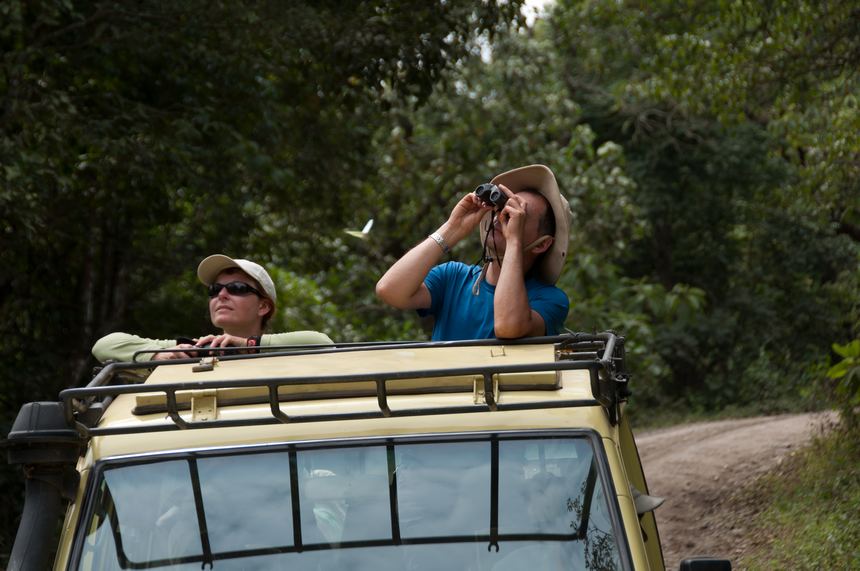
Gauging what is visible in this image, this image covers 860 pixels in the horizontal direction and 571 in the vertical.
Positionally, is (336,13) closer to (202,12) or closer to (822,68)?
(202,12)

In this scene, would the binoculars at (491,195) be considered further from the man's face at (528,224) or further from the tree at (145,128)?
the tree at (145,128)

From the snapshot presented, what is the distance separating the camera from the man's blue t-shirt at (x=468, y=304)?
179 inches

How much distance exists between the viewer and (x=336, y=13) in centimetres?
1041

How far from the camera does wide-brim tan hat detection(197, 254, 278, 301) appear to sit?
16.6 feet

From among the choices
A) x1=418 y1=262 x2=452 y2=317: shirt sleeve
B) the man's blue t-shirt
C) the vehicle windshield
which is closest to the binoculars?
the man's blue t-shirt

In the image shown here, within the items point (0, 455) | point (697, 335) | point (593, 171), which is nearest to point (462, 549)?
point (0, 455)

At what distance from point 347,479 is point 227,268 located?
2011 millimetres

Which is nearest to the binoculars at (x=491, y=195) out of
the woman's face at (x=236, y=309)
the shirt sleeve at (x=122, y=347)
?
the woman's face at (x=236, y=309)

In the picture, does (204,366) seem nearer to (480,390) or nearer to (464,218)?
(480,390)

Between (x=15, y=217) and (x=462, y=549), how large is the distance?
6282mm

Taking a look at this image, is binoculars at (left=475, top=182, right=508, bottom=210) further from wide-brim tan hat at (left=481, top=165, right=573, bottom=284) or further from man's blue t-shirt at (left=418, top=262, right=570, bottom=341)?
man's blue t-shirt at (left=418, top=262, right=570, bottom=341)

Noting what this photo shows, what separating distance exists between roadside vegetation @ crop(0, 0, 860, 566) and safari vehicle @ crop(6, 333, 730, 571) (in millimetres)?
5105

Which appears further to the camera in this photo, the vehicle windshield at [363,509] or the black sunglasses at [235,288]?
the black sunglasses at [235,288]

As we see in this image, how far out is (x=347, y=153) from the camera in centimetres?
1370
